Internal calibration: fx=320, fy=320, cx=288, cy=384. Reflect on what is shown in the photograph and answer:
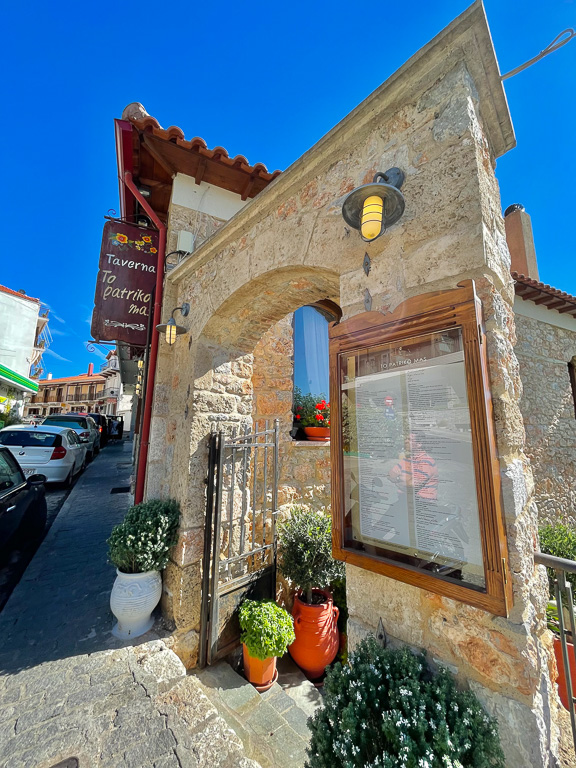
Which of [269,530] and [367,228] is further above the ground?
[367,228]

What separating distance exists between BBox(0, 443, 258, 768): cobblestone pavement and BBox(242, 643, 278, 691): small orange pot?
2.25 feet

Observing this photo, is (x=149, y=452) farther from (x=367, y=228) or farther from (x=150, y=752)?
(x=367, y=228)

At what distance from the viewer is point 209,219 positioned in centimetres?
Result: 465

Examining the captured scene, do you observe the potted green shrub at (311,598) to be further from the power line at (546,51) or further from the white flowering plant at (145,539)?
the power line at (546,51)

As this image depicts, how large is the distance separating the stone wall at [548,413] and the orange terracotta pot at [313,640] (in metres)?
5.22

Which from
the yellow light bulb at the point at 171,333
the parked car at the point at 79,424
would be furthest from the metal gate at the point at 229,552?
the parked car at the point at 79,424

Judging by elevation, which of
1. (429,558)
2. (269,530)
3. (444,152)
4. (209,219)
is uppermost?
(209,219)

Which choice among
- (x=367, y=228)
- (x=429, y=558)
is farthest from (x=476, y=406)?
(x=367, y=228)

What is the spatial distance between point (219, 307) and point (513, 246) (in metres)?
7.92

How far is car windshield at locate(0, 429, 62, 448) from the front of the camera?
7.61m

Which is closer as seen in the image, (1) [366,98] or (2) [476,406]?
(2) [476,406]

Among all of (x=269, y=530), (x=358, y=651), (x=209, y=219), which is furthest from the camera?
(x=209, y=219)

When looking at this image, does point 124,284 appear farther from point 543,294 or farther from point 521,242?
point 521,242

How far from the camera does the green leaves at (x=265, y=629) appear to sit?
9.02 feet
